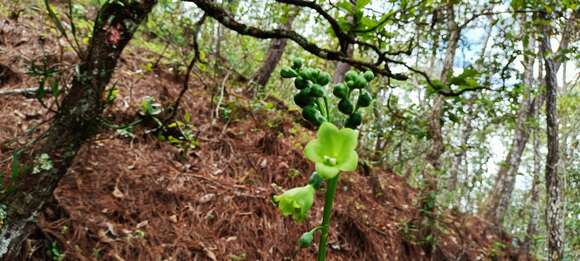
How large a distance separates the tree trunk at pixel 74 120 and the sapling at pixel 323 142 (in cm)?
127

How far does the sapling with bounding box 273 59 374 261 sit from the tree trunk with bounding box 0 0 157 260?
127 cm

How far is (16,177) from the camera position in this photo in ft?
6.42

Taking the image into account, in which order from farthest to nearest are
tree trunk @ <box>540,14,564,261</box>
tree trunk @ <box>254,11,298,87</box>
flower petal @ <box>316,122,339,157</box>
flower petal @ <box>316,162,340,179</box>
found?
1. tree trunk @ <box>254,11,298,87</box>
2. tree trunk @ <box>540,14,564,261</box>
3. flower petal @ <box>316,122,339,157</box>
4. flower petal @ <box>316,162,340,179</box>

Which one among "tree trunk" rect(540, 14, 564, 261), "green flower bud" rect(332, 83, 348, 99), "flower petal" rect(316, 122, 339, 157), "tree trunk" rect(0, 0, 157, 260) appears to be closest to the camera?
"flower petal" rect(316, 122, 339, 157)

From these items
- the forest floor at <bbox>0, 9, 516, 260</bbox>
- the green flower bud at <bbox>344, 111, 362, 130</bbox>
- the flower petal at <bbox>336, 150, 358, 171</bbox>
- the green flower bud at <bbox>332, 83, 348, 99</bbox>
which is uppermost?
the green flower bud at <bbox>332, 83, 348, 99</bbox>

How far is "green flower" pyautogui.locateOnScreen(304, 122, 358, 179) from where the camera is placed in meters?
0.80

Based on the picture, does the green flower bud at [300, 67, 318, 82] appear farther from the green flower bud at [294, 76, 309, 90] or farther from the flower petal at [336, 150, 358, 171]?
the flower petal at [336, 150, 358, 171]

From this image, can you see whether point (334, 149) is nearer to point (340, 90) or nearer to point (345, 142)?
point (345, 142)

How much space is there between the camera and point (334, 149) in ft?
2.72

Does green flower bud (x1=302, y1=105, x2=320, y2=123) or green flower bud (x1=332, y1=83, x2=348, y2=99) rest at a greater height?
green flower bud (x1=332, y1=83, x2=348, y2=99)

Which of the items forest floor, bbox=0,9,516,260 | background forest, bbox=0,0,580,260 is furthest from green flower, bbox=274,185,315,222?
forest floor, bbox=0,9,516,260

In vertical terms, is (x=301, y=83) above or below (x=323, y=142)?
above

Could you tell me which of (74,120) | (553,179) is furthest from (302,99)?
(553,179)

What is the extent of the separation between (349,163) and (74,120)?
1.67m
